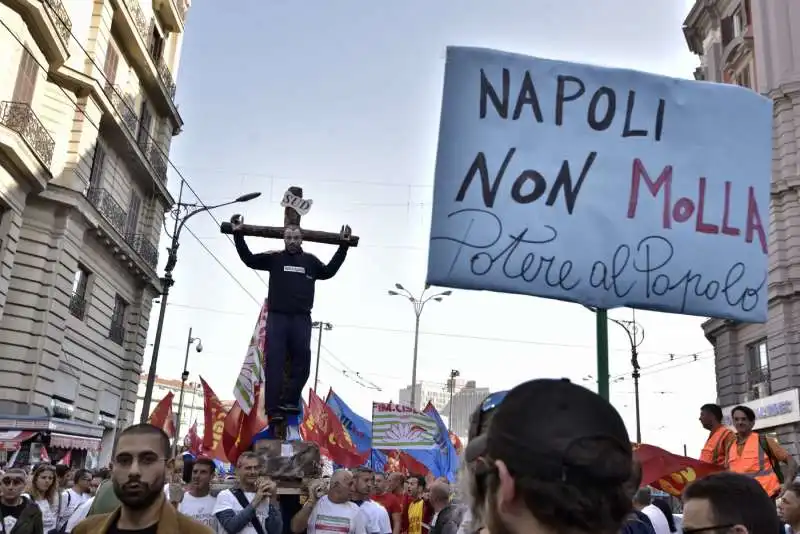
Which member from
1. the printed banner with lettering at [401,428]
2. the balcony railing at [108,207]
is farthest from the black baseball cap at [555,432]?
the balcony railing at [108,207]

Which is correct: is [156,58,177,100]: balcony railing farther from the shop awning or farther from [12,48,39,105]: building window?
the shop awning

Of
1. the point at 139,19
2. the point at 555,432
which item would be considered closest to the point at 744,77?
the point at 139,19

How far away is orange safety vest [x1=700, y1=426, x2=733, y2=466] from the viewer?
666 centimetres

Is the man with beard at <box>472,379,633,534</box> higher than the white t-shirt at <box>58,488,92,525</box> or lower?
higher

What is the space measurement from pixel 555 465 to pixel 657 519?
6.63 metres

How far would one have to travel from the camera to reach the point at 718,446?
672 centimetres

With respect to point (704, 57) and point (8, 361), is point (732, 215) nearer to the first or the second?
point (8, 361)

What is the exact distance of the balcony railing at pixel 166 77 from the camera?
29.5 m

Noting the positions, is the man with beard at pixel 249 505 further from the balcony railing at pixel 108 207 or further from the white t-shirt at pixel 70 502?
the balcony railing at pixel 108 207

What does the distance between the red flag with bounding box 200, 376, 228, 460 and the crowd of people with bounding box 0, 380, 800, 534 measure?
2.67 metres

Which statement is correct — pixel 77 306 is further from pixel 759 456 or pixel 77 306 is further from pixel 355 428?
pixel 759 456

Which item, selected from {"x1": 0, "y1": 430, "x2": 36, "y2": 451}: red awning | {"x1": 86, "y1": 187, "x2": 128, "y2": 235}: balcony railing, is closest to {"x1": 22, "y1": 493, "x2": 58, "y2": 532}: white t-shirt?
{"x1": 0, "y1": 430, "x2": 36, "y2": 451}: red awning

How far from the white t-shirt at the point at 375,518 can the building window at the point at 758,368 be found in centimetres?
2399

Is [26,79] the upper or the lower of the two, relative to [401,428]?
upper
